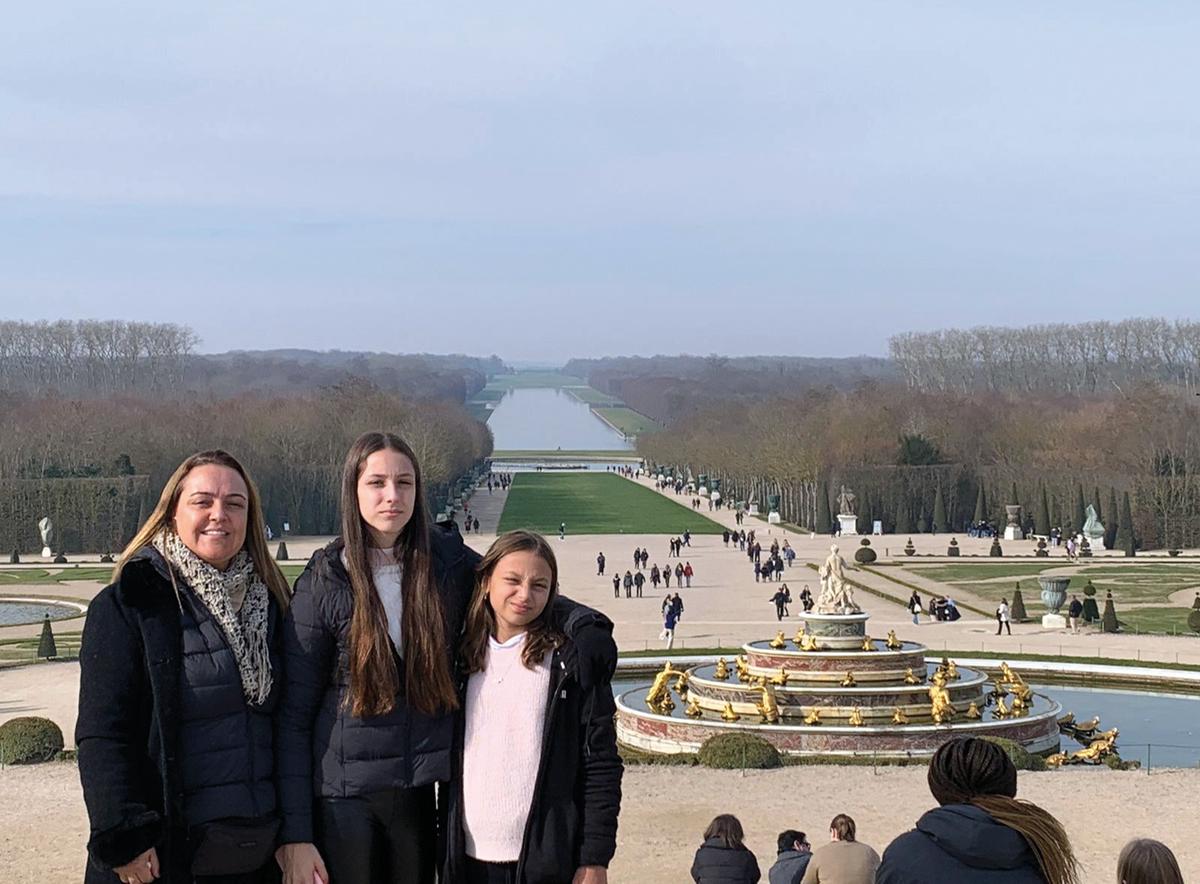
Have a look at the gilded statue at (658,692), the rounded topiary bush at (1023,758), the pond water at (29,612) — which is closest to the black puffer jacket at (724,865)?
the rounded topiary bush at (1023,758)

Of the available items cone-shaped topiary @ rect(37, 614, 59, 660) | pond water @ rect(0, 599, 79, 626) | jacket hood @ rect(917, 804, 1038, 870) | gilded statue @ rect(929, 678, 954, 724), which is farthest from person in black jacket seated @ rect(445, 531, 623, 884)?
pond water @ rect(0, 599, 79, 626)

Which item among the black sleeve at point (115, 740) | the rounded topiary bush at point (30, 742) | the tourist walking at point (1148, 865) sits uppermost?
the black sleeve at point (115, 740)

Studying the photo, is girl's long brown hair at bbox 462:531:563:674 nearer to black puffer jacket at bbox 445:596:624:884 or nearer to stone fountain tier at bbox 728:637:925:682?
black puffer jacket at bbox 445:596:624:884

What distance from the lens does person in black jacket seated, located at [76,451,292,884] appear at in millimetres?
5469

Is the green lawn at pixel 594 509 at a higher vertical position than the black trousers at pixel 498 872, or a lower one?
higher

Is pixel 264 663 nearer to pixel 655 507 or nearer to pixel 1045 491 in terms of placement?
pixel 1045 491

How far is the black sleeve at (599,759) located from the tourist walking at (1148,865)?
1886 mm

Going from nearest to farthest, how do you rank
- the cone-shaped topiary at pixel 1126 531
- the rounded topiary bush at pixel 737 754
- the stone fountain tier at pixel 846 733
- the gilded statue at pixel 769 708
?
the rounded topiary bush at pixel 737 754, the stone fountain tier at pixel 846 733, the gilded statue at pixel 769 708, the cone-shaped topiary at pixel 1126 531

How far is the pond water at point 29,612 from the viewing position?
41156 millimetres

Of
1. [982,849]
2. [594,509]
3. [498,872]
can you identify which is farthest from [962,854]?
[594,509]

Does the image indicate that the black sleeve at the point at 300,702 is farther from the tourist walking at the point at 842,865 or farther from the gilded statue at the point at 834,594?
the gilded statue at the point at 834,594

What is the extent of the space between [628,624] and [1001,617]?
831 cm

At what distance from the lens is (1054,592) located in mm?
37469

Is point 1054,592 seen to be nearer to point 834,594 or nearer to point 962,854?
point 834,594
